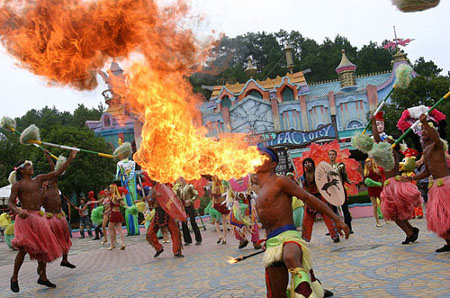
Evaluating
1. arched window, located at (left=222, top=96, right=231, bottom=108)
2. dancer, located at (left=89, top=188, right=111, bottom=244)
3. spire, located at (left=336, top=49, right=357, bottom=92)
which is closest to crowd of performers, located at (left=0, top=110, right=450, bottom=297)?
dancer, located at (left=89, top=188, right=111, bottom=244)

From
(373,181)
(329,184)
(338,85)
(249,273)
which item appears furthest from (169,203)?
Answer: (338,85)

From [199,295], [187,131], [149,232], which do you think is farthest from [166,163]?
[149,232]

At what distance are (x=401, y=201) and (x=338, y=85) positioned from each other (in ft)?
89.1

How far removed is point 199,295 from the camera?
559 cm

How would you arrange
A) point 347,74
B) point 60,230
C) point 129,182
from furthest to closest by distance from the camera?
point 347,74 < point 129,182 < point 60,230

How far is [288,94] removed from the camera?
33.7 m

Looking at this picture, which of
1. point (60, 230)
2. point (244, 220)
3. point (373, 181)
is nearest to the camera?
point (60, 230)

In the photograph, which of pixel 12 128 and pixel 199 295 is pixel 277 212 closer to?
pixel 199 295

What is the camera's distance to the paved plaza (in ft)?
16.5

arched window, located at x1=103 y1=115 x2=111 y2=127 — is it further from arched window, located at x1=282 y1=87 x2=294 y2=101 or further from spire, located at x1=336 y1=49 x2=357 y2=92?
spire, located at x1=336 y1=49 x2=357 y2=92

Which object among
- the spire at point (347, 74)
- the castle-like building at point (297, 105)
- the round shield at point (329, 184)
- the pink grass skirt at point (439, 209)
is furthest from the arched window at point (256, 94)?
the pink grass skirt at point (439, 209)

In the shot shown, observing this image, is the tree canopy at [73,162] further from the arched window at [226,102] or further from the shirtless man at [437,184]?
the shirtless man at [437,184]

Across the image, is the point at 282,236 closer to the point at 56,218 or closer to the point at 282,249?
the point at 282,249

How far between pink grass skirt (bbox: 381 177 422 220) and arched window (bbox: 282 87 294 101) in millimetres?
26209
